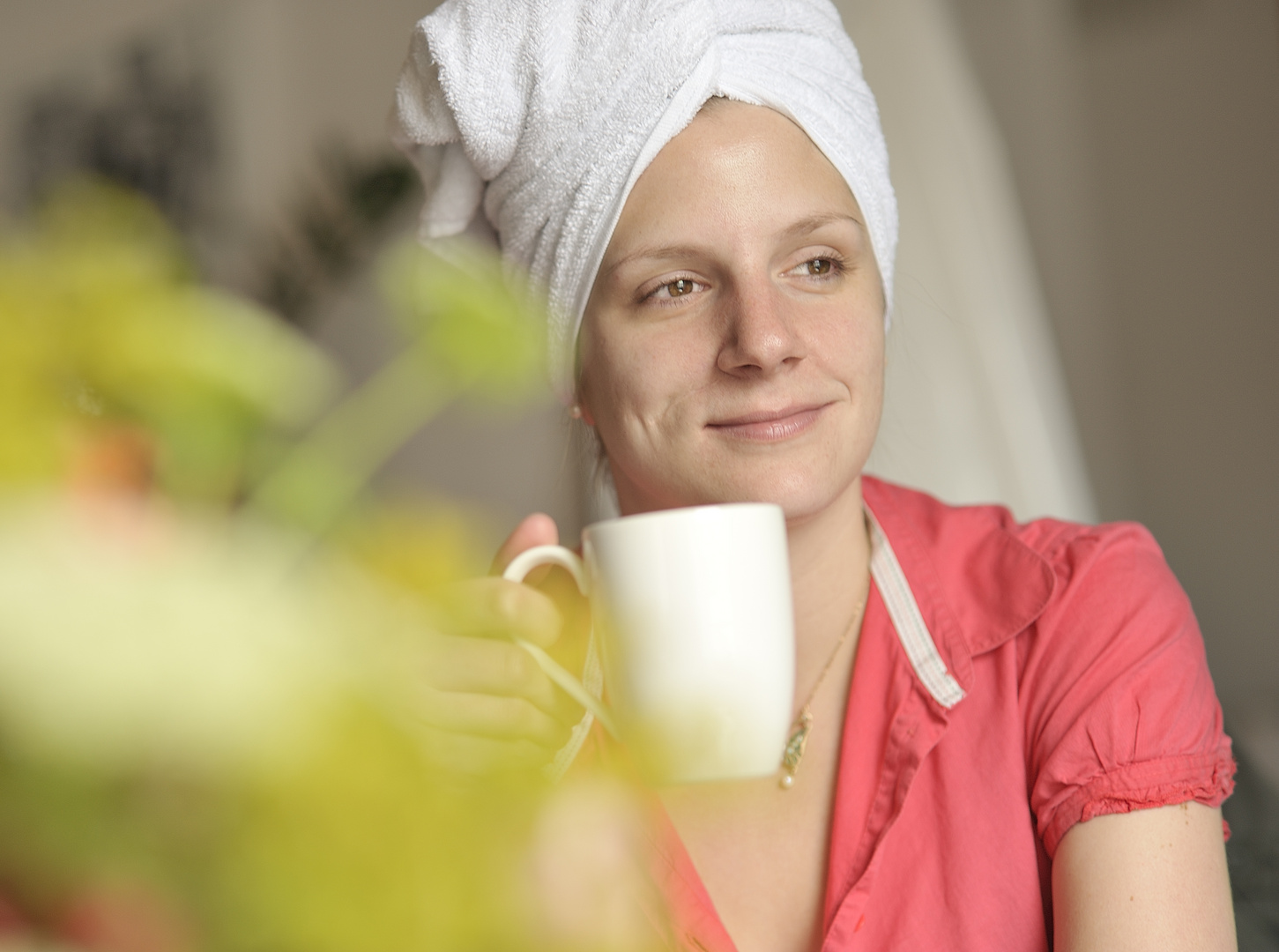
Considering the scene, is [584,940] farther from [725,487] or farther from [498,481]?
[498,481]

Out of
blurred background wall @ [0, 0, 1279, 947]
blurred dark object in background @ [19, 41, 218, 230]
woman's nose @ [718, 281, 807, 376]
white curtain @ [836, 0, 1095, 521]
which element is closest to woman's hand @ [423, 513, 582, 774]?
woman's nose @ [718, 281, 807, 376]

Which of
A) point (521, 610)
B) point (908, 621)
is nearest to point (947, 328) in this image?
point (908, 621)

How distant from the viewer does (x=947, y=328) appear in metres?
1.73

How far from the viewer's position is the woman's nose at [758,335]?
109 cm

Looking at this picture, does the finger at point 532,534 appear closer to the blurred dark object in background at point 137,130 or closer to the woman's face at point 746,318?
the woman's face at point 746,318

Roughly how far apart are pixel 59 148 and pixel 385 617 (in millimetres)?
3724

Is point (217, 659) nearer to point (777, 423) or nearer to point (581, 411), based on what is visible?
point (777, 423)

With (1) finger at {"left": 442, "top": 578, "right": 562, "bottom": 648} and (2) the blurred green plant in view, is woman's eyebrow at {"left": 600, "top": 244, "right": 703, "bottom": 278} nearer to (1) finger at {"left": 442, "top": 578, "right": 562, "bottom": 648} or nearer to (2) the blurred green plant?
(1) finger at {"left": 442, "top": 578, "right": 562, "bottom": 648}

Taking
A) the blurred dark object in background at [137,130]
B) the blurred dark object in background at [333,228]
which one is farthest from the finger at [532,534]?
the blurred dark object in background at [137,130]

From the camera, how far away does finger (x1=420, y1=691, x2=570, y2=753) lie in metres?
0.50

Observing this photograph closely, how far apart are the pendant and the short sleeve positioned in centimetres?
23

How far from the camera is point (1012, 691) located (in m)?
1.13

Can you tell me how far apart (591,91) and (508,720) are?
2.51ft

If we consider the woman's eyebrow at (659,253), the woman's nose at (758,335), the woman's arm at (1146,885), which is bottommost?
the woman's arm at (1146,885)
